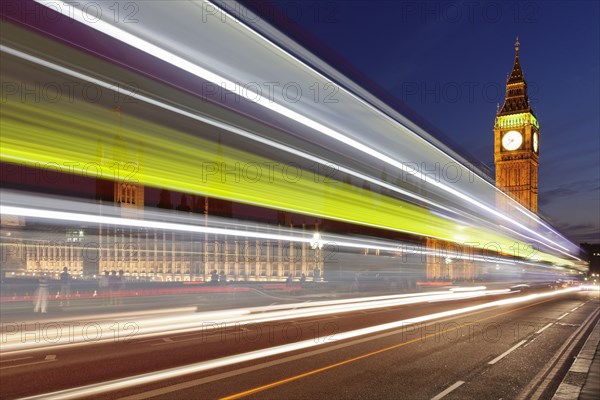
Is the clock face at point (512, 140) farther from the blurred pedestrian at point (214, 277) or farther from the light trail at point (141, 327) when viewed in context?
the light trail at point (141, 327)

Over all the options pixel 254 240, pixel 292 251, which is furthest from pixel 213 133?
pixel 292 251

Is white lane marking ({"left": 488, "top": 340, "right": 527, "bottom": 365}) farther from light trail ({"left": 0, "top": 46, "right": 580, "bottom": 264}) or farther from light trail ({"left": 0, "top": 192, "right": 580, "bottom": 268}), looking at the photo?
light trail ({"left": 0, "top": 192, "right": 580, "bottom": 268})

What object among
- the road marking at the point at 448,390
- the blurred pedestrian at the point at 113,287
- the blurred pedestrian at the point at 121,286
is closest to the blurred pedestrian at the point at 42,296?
the blurred pedestrian at the point at 113,287

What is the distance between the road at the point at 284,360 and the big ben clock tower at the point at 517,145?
109544 mm

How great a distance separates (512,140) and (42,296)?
125197mm

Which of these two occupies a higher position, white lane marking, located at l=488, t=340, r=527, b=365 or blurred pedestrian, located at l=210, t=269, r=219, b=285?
blurred pedestrian, located at l=210, t=269, r=219, b=285

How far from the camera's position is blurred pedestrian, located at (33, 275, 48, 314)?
16750mm

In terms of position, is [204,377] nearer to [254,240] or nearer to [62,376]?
[62,376]

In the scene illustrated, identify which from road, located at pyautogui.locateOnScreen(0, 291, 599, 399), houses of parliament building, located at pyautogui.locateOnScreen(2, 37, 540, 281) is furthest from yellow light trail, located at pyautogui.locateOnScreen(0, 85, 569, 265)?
road, located at pyautogui.locateOnScreen(0, 291, 599, 399)

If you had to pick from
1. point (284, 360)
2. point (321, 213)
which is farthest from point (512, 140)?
point (284, 360)

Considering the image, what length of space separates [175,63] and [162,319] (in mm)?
5704

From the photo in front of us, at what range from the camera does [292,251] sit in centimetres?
1722

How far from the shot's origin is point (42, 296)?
16.8 meters

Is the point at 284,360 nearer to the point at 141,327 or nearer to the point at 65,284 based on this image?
the point at 141,327
